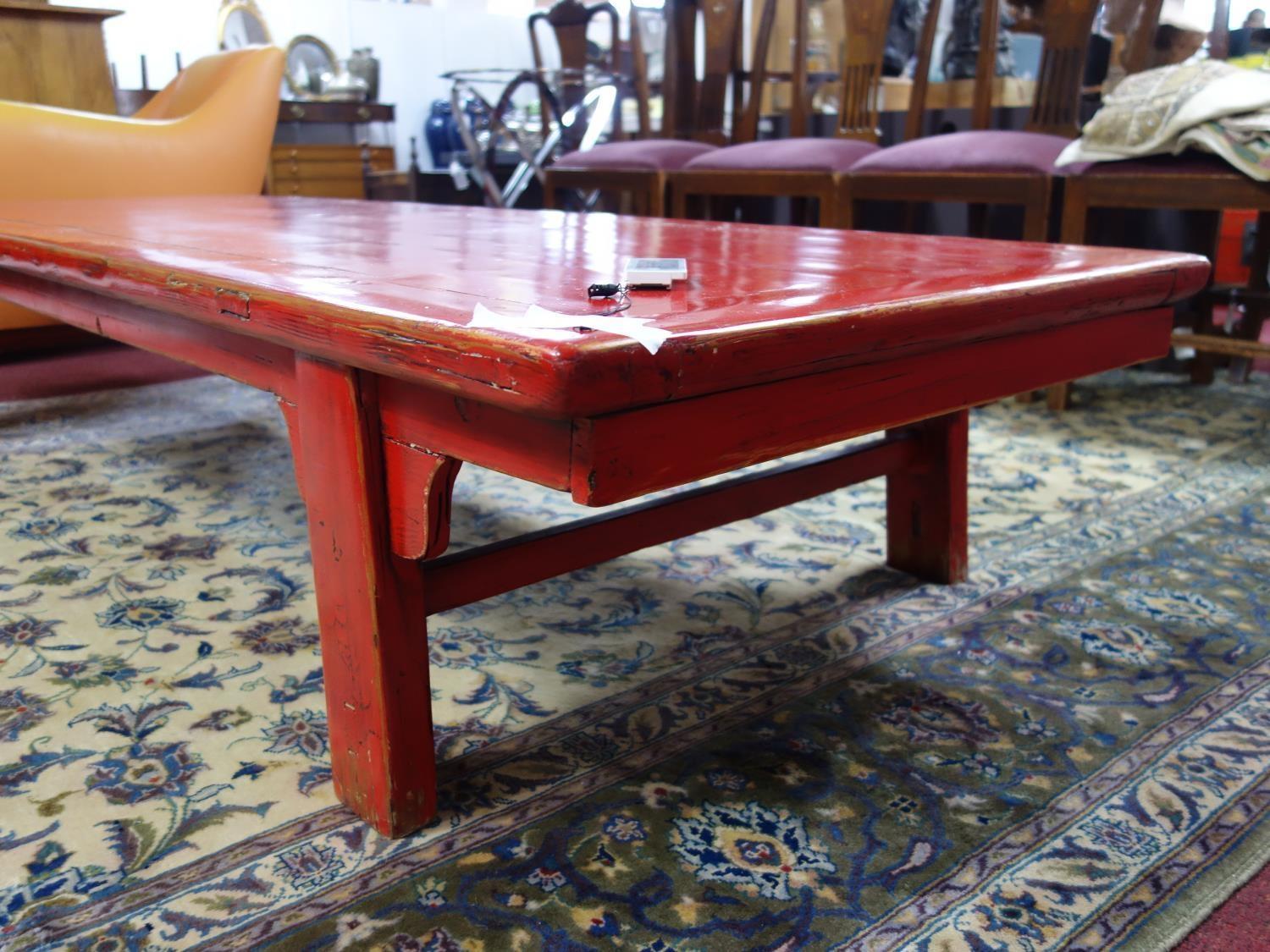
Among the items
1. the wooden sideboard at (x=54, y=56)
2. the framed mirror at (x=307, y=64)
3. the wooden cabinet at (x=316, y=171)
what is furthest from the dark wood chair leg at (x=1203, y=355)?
the framed mirror at (x=307, y=64)

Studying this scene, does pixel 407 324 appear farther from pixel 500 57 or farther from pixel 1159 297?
pixel 500 57

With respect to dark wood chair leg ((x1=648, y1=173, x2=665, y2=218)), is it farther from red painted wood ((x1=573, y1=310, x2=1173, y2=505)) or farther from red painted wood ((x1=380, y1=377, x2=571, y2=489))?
red painted wood ((x1=380, y1=377, x2=571, y2=489))

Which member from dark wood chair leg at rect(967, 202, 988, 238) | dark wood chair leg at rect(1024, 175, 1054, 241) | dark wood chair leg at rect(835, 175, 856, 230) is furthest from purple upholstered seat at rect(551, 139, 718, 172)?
dark wood chair leg at rect(1024, 175, 1054, 241)

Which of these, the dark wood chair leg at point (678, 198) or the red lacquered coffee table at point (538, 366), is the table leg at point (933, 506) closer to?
the red lacquered coffee table at point (538, 366)

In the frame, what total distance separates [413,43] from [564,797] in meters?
6.13

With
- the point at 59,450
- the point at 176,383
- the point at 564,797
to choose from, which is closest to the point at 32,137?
the point at 176,383

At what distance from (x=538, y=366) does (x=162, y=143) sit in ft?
8.93

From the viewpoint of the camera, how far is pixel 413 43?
20.4 feet

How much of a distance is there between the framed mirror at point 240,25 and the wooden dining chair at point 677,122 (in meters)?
2.79

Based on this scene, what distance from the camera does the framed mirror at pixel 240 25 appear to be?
5430mm

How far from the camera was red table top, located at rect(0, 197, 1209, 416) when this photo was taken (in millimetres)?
616

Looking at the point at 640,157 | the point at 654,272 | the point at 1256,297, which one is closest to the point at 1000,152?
the point at 1256,297

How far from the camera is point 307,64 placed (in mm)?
5598

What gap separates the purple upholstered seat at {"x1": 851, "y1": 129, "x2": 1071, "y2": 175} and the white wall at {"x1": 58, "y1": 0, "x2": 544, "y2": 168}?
4.17 meters
